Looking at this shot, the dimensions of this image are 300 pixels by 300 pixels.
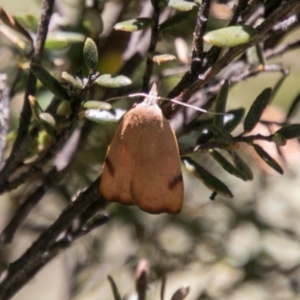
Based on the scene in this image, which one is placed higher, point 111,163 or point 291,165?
point 111,163

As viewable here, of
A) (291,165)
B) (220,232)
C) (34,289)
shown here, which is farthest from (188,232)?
(34,289)

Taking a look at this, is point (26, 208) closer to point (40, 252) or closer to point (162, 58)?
point (40, 252)

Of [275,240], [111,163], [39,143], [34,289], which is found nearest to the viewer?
[111,163]

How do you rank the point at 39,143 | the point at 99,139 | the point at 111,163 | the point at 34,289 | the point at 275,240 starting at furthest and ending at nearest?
the point at 34,289 < the point at 275,240 < the point at 99,139 < the point at 39,143 < the point at 111,163

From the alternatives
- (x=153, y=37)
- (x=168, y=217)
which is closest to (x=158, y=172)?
(x=153, y=37)

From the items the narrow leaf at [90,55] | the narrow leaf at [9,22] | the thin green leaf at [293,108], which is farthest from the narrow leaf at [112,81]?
the thin green leaf at [293,108]

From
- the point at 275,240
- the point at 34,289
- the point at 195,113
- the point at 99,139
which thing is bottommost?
the point at 34,289

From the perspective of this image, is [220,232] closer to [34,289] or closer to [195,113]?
[195,113]
